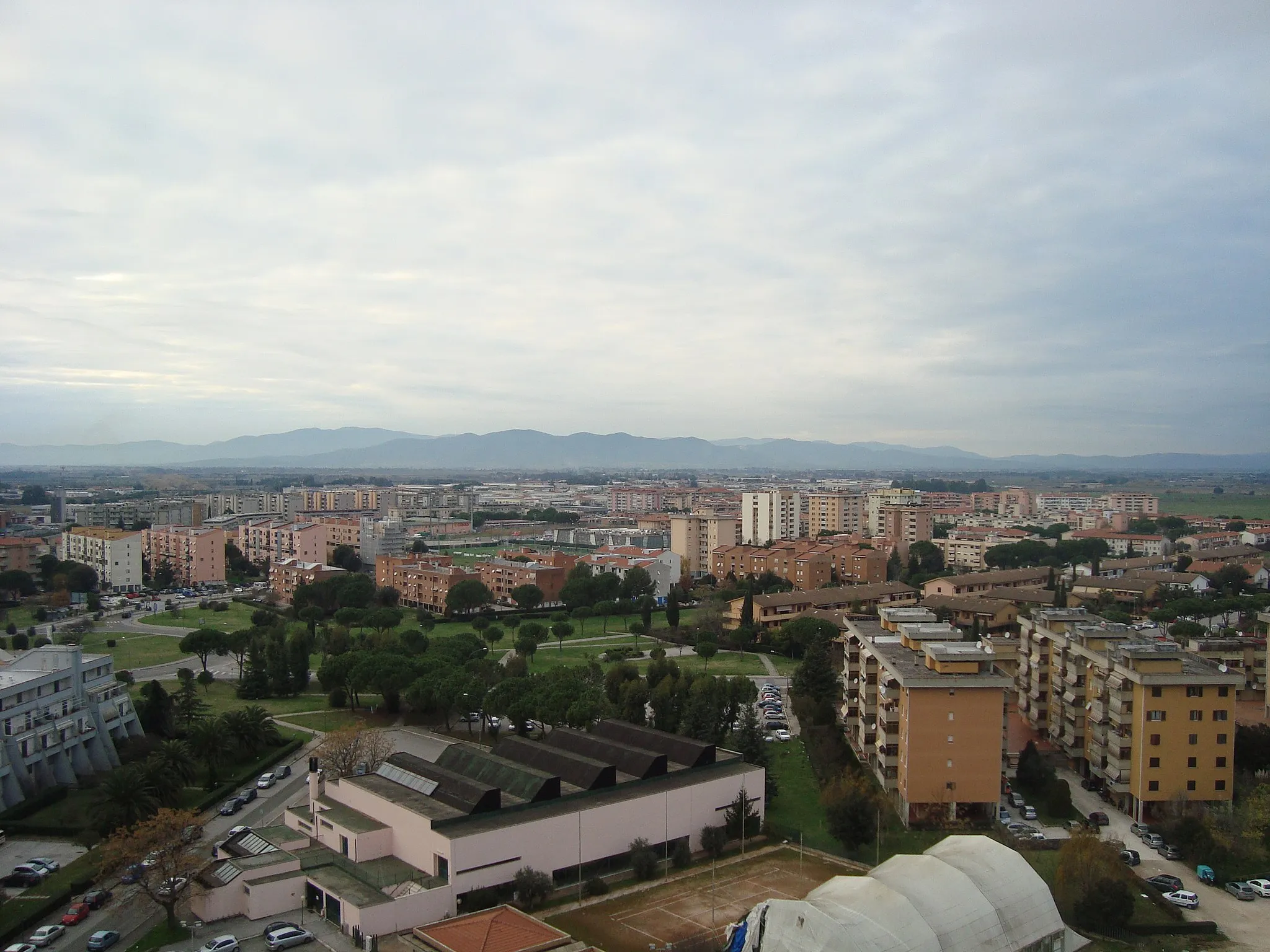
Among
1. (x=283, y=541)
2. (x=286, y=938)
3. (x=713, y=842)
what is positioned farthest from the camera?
(x=283, y=541)

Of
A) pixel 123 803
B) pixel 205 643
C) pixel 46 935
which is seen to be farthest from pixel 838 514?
pixel 46 935

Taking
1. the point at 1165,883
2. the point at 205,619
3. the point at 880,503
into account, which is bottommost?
the point at 205,619

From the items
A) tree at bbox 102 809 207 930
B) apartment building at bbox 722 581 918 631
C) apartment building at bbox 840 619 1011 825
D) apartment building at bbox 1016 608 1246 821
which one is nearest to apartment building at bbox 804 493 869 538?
apartment building at bbox 722 581 918 631

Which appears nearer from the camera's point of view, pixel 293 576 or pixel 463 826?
pixel 463 826

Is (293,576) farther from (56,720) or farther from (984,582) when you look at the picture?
(984,582)

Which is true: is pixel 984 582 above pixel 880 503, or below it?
below

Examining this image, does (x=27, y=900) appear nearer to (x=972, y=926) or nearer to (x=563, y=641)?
(x=972, y=926)

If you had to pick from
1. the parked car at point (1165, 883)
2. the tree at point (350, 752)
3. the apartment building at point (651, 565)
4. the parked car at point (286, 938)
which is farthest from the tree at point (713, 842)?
the apartment building at point (651, 565)
